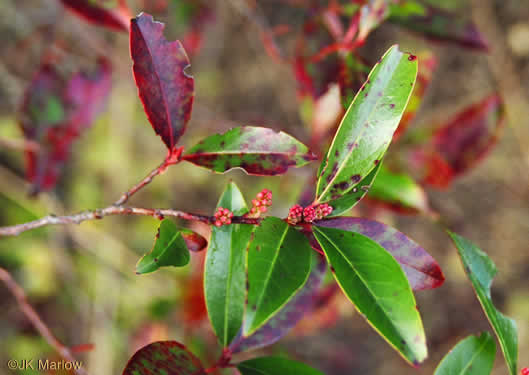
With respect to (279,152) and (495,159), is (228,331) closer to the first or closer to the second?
(279,152)

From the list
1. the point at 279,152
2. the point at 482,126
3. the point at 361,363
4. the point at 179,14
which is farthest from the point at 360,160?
the point at 361,363

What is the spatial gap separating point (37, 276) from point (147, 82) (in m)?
Answer: 1.32

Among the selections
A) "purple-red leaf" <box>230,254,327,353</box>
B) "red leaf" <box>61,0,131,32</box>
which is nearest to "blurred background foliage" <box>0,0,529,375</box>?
"red leaf" <box>61,0,131,32</box>

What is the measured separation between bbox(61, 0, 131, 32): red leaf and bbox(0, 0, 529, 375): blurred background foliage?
663 millimetres

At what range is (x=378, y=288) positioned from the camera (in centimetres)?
41

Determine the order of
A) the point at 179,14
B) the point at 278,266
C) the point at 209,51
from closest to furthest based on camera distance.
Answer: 1. the point at 278,266
2. the point at 179,14
3. the point at 209,51

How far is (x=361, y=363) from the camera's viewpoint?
5.40ft

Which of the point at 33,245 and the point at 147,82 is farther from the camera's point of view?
the point at 33,245

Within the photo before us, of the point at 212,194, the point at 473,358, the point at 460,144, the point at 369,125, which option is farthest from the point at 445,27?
the point at 212,194

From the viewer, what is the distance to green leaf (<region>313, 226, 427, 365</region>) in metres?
0.40

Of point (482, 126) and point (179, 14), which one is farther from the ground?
point (179, 14)

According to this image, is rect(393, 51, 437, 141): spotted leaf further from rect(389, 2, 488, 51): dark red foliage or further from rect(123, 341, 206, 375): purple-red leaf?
rect(123, 341, 206, 375): purple-red leaf

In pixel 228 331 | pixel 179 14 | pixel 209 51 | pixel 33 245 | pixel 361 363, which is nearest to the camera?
pixel 228 331

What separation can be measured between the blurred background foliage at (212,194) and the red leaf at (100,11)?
66 centimetres
